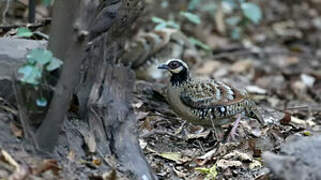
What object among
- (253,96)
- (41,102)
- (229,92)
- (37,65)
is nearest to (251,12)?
(253,96)

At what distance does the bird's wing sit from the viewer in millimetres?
5938

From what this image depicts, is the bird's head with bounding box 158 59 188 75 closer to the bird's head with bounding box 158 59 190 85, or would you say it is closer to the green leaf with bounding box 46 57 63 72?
the bird's head with bounding box 158 59 190 85

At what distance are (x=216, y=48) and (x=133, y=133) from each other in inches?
237

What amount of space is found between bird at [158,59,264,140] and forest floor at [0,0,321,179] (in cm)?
21

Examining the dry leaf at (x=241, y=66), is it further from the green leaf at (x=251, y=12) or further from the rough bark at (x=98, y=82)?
the rough bark at (x=98, y=82)

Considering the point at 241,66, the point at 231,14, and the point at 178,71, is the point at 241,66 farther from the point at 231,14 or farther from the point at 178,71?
the point at 178,71

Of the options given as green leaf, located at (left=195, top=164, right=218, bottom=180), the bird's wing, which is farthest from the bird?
green leaf, located at (left=195, top=164, right=218, bottom=180)

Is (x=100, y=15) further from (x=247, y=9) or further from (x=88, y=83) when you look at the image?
(x=247, y=9)

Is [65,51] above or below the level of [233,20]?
above

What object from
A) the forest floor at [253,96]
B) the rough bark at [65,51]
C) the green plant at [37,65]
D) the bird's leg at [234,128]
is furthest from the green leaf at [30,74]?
the bird's leg at [234,128]

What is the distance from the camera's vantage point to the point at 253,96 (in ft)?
28.3

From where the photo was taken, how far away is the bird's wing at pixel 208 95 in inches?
234

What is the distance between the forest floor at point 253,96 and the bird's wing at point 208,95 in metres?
0.34

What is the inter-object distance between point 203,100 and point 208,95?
73mm
